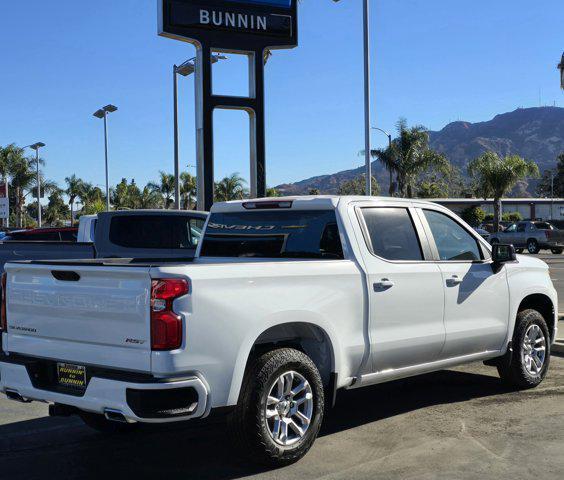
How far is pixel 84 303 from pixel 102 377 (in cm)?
50

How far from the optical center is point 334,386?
539 cm

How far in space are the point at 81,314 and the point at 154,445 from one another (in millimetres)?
1448

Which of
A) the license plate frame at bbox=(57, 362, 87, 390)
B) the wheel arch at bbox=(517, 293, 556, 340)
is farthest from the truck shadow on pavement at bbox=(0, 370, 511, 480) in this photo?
the wheel arch at bbox=(517, 293, 556, 340)

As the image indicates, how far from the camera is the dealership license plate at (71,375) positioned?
475cm

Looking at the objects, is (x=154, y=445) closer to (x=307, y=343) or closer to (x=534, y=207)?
(x=307, y=343)

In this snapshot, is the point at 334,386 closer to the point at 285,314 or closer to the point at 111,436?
the point at 285,314

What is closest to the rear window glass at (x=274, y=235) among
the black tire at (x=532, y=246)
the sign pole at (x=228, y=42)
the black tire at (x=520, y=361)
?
the black tire at (x=520, y=361)

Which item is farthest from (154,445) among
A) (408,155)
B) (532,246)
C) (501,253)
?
(408,155)

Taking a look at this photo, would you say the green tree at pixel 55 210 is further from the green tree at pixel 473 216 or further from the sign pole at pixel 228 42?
the sign pole at pixel 228 42

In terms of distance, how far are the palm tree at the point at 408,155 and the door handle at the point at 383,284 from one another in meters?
39.4

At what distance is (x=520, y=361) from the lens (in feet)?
23.3

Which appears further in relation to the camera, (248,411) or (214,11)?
(214,11)

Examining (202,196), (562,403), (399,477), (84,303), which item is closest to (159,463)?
(84,303)

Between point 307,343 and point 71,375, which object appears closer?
point 71,375
